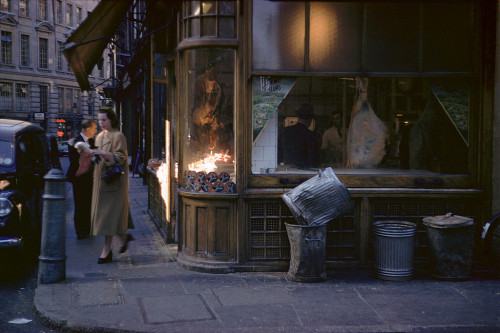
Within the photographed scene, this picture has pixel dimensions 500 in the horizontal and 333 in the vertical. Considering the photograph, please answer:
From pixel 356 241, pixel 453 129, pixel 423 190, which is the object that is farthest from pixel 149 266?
pixel 453 129

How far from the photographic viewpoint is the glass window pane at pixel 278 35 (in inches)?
268

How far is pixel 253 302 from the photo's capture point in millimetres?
5512

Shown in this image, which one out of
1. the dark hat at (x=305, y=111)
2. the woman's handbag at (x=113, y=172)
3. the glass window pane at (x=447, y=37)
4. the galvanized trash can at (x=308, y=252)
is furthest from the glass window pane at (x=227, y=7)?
the galvanized trash can at (x=308, y=252)

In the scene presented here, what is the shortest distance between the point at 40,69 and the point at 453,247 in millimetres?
49820

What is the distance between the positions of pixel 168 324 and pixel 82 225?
186 inches

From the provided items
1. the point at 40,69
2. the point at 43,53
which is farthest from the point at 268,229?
the point at 43,53

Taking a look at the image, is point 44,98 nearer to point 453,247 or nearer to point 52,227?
point 52,227

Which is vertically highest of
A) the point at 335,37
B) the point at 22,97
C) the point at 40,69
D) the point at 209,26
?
the point at 40,69

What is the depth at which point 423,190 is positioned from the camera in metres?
6.90

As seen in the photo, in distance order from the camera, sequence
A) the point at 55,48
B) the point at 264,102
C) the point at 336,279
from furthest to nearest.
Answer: the point at 55,48 → the point at 264,102 → the point at 336,279

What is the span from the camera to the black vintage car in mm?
6551

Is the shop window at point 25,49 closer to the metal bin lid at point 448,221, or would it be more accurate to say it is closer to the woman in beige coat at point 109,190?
the woman in beige coat at point 109,190

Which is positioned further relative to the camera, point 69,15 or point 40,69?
point 69,15

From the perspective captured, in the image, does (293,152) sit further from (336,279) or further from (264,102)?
(336,279)
